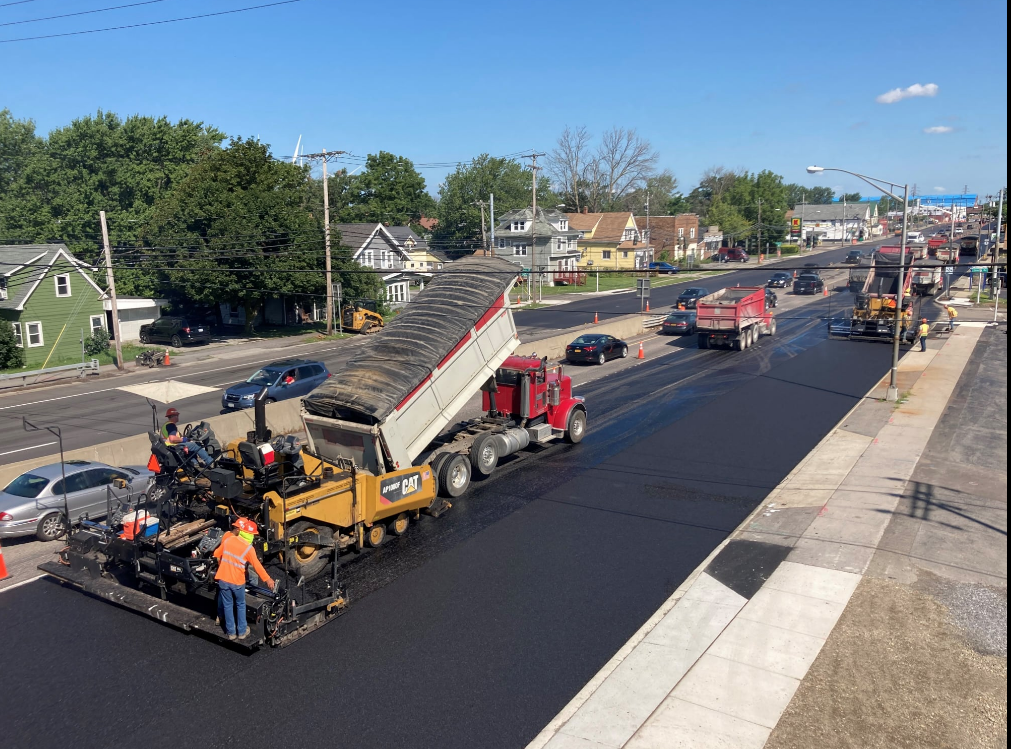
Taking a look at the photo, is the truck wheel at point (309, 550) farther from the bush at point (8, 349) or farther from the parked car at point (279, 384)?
the bush at point (8, 349)

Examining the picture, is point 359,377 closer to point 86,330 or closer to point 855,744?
point 855,744

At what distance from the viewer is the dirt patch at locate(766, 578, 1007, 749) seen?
8023 millimetres

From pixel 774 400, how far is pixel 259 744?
20508 millimetres

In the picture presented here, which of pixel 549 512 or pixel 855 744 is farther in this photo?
pixel 549 512

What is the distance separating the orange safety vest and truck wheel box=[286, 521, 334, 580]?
1.34 meters

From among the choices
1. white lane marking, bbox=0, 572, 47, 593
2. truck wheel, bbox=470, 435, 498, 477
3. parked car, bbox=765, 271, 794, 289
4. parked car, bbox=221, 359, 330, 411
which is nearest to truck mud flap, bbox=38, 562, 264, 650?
white lane marking, bbox=0, 572, 47, 593

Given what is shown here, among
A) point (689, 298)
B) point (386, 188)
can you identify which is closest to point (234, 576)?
point (689, 298)

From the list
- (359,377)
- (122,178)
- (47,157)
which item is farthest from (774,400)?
(47,157)

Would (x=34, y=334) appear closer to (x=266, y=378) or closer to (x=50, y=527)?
(x=266, y=378)

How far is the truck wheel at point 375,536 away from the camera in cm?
1281

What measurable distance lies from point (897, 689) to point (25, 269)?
39526mm

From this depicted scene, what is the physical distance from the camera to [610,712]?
8477 millimetres

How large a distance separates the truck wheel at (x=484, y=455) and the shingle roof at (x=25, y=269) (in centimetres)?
2792

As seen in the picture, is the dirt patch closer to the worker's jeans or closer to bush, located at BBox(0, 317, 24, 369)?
the worker's jeans
